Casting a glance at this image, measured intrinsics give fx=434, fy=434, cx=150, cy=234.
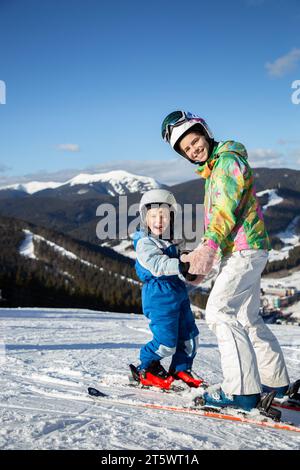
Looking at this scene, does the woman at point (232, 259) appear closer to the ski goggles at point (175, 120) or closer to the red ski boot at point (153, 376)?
the ski goggles at point (175, 120)

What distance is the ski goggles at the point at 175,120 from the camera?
3725mm

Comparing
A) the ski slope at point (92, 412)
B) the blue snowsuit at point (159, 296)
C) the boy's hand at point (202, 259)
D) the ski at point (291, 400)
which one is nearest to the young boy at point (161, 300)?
the blue snowsuit at point (159, 296)

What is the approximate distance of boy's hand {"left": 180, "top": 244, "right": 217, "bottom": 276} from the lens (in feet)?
10.9

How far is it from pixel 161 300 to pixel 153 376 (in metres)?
0.87

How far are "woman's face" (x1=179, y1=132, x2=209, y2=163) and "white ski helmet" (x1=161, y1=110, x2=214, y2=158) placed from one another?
0.06 metres

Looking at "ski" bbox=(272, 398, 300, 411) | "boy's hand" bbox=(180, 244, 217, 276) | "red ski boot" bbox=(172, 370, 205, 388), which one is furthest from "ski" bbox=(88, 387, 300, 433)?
"boy's hand" bbox=(180, 244, 217, 276)

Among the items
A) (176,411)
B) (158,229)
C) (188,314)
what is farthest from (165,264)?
(176,411)

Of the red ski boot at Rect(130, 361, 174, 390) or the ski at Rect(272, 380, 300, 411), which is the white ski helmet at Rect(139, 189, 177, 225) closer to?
the red ski boot at Rect(130, 361, 174, 390)

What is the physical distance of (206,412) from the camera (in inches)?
135

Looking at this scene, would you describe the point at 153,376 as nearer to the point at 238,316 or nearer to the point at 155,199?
the point at 238,316

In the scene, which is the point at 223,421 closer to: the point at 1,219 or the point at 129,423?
the point at 129,423

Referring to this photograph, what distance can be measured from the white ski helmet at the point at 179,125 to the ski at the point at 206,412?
216 centimetres

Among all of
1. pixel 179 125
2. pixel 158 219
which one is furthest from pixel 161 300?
pixel 179 125
